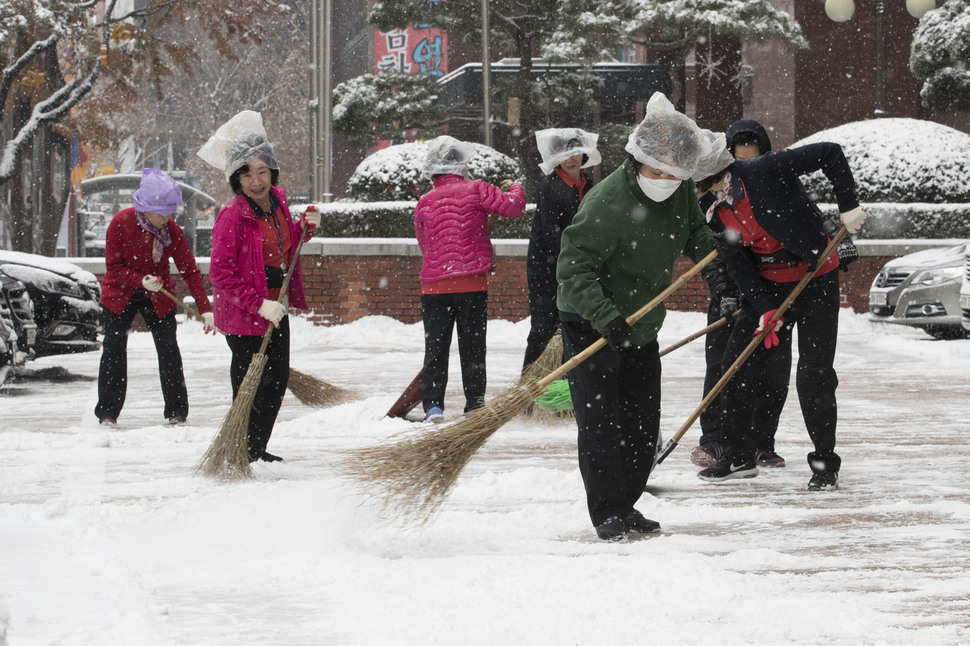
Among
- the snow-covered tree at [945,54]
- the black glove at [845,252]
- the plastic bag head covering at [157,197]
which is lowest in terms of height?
the black glove at [845,252]

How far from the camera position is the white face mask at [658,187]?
4.92m

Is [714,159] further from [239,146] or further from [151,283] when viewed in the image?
[151,283]

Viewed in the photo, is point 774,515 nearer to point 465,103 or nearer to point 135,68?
point 135,68

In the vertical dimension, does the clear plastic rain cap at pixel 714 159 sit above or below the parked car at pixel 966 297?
above

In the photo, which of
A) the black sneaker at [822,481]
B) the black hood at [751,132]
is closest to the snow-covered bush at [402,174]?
the black hood at [751,132]

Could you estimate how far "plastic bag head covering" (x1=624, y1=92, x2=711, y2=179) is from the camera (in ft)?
16.0

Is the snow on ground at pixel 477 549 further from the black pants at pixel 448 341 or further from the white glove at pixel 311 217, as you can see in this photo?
the white glove at pixel 311 217

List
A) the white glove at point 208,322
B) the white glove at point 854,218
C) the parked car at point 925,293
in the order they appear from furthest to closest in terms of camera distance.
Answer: the parked car at point 925,293
the white glove at point 208,322
the white glove at point 854,218

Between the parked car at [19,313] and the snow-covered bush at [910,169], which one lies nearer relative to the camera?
the parked car at [19,313]

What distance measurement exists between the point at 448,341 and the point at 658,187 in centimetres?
332

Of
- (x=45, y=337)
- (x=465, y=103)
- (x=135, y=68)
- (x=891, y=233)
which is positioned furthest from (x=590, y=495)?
(x=465, y=103)

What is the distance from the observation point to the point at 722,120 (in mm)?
27812

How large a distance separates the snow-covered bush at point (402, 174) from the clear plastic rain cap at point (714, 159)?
11304 millimetres

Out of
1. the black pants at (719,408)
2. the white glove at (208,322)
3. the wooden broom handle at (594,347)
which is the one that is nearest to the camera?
the wooden broom handle at (594,347)
